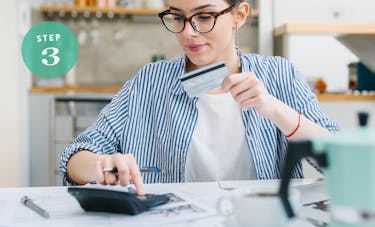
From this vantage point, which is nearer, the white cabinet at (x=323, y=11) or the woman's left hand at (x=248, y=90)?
the woman's left hand at (x=248, y=90)

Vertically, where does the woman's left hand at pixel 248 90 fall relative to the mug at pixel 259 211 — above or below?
above

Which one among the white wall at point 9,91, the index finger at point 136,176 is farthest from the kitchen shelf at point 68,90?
the index finger at point 136,176

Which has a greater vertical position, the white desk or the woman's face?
the woman's face

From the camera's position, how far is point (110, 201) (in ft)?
2.88

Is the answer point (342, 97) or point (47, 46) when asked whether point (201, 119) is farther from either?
point (342, 97)

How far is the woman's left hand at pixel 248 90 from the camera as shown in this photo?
46.1 inches

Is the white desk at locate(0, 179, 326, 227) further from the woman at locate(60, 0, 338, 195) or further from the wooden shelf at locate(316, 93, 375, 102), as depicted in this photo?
the wooden shelf at locate(316, 93, 375, 102)

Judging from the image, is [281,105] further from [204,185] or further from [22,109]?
[22,109]

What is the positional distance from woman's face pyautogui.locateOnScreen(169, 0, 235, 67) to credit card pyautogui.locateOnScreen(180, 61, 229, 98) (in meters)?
0.12

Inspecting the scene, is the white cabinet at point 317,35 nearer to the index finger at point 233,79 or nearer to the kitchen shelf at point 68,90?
the kitchen shelf at point 68,90

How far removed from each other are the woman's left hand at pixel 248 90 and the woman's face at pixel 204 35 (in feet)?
0.63

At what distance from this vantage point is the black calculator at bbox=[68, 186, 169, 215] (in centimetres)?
88

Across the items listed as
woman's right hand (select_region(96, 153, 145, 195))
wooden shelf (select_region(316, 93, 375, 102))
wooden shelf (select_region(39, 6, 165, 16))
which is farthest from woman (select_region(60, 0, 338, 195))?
wooden shelf (select_region(39, 6, 165, 16))

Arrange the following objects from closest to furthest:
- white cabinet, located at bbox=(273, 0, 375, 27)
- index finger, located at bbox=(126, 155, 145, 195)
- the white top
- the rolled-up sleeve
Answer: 1. index finger, located at bbox=(126, 155, 145, 195)
2. the rolled-up sleeve
3. the white top
4. white cabinet, located at bbox=(273, 0, 375, 27)
